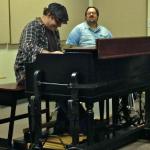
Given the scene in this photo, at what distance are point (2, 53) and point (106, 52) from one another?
3025 mm

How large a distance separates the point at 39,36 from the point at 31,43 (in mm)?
136

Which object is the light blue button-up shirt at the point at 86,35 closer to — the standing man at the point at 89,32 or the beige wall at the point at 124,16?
the standing man at the point at 89,32

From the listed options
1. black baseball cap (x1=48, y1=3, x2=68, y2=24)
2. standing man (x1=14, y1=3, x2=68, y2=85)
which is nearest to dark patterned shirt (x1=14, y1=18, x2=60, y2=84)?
standing man (x1=14, y1=3, x2=68, y2=85)

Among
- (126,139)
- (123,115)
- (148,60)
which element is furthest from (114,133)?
(148,60)

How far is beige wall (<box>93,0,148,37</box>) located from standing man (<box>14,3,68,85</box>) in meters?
3.19

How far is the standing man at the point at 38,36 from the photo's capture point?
3.18m

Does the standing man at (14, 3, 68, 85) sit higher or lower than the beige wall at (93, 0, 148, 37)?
lower

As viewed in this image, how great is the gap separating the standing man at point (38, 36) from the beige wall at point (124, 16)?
3.19 m

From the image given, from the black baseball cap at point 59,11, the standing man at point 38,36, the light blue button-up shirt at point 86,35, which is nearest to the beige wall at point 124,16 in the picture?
the light blue button-up shirt at point 86,35

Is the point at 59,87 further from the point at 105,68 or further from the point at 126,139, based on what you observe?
the point at 126,139

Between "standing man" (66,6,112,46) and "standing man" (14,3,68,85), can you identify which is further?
"standing man" (66,6,112,46)

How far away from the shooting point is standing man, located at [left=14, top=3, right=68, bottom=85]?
318 cm

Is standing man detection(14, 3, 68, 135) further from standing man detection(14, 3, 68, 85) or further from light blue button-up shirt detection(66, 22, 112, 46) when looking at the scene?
light blue button-up shirt detection(66, 22, 112, 46)

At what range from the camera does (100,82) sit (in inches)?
104
